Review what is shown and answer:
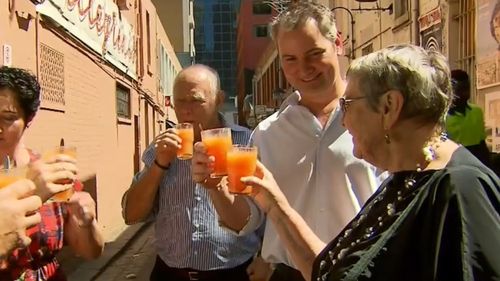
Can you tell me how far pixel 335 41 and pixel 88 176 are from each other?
24.8 ft

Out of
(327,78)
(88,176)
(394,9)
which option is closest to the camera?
(327,78)

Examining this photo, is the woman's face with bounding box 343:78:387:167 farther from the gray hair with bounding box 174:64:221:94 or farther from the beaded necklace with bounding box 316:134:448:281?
the gray hair with bounding box 174:64:221:94

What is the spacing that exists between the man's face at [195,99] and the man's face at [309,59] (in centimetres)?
83

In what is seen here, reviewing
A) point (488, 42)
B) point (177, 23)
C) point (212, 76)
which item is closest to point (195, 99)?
point (212, 76)

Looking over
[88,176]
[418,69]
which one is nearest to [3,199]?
[418,69]

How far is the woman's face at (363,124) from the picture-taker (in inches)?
69.8

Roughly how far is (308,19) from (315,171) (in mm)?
614

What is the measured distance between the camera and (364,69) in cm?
177

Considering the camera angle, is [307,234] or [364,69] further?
[307,234]

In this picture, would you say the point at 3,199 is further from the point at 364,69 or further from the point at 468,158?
the point at 468,158

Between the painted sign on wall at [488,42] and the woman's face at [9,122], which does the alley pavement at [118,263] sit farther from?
the painted sign on wall at [488,42]

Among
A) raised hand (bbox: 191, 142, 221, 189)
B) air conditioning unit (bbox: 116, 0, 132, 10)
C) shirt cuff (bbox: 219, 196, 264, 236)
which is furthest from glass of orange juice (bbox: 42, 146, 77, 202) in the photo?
air conditioning unit (bbox: 116, 0, 132, 10)

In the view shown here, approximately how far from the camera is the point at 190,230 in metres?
3.30

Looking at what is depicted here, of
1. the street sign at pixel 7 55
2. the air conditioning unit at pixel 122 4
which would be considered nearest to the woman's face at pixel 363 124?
the street sign at pixel 7 55
